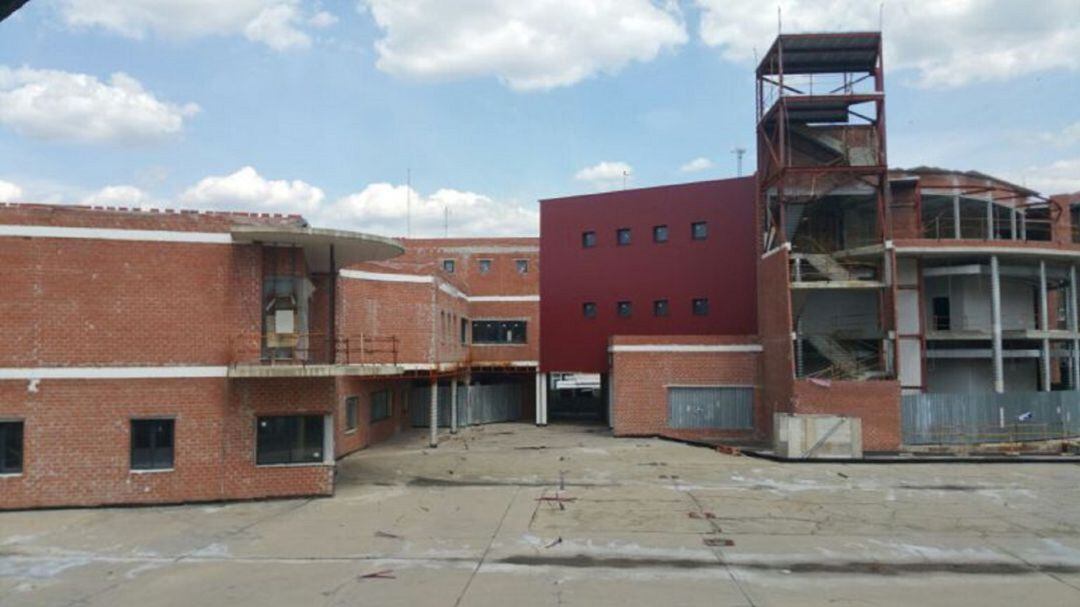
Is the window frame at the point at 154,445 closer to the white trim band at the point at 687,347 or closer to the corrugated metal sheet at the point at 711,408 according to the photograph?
the white trim band at the point at 687,347

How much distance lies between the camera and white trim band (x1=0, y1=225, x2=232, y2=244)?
57.7 feet

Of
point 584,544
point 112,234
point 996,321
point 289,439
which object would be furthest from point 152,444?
point 996,321

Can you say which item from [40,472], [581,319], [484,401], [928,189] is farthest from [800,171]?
[40,472]

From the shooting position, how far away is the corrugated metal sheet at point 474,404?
37688 millimetres

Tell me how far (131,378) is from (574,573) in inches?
451

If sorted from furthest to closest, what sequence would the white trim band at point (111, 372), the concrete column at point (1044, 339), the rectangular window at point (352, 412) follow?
the concrete column at point (1044, 339) < the rectangular window at point (352, 412) < the white trim band at point (111, 372)

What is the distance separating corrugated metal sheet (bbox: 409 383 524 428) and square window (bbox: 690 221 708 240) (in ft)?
42.8

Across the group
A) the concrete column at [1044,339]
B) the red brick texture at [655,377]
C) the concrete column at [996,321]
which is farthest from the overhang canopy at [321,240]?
the concrete column at [1044,339]

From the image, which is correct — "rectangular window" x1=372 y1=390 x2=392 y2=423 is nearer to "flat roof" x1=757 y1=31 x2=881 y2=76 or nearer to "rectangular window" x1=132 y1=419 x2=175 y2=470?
"rectangular window" x1=132 y1=419 x2=175 y2=470

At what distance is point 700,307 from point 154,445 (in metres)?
23.9

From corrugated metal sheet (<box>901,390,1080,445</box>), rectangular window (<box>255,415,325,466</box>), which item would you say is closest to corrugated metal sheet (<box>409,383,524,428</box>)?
rectangular window (<box>255,415,325,466</box>)

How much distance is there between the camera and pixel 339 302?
91.9ft

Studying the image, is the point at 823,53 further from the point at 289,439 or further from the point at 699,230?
the point at 289,439

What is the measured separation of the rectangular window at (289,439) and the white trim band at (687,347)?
52.1 ft
